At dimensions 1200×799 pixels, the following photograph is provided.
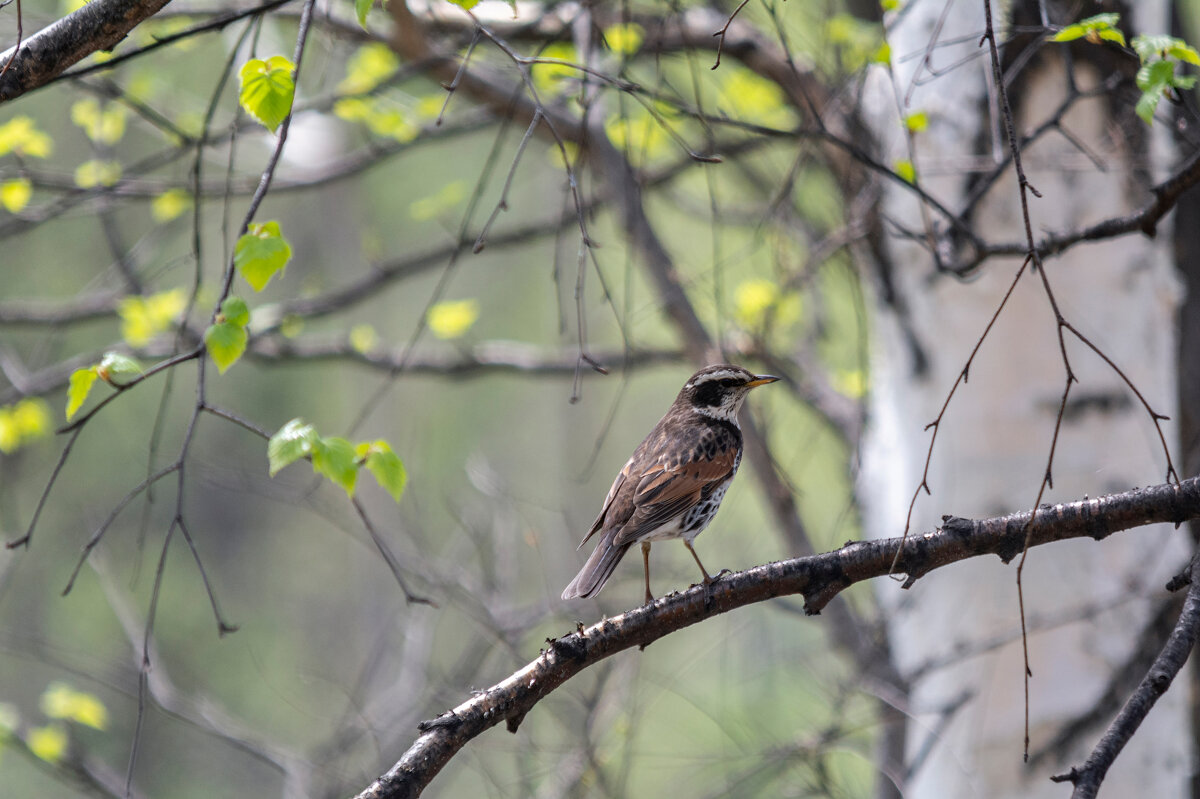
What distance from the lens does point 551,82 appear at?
5.02m

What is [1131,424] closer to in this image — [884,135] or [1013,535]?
[884,135]

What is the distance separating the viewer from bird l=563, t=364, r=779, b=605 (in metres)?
3.19

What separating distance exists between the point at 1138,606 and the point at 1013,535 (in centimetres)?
217

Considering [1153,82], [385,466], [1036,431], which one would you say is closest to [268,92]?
[385,466]

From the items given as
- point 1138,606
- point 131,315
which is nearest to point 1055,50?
point 1138,606

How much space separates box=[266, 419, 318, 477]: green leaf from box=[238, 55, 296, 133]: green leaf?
0.65 m

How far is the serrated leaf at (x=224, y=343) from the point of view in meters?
2.18

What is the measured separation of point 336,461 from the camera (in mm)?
2281

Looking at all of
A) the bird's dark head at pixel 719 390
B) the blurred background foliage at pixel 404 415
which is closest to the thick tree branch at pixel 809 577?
the blurred background foliage at pixel 404 415

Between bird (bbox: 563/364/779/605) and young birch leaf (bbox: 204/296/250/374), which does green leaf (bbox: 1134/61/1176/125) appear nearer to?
bird (bbox: 563/364/779/605)

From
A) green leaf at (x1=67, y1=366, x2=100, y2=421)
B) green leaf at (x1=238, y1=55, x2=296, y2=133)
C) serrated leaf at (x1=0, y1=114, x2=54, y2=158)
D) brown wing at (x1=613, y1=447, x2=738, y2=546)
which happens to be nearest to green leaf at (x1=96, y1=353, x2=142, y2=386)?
green leaf at (x1=67, y1=366, x2=100, y2=421)

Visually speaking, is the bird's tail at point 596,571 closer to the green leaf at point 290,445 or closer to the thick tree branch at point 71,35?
the green leaf at point 290,445

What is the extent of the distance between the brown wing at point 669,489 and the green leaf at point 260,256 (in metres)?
1.44

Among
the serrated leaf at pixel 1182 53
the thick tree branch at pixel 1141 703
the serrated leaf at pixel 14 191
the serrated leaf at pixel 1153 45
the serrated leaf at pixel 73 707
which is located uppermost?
the serrated leaf at pixel 14 191
